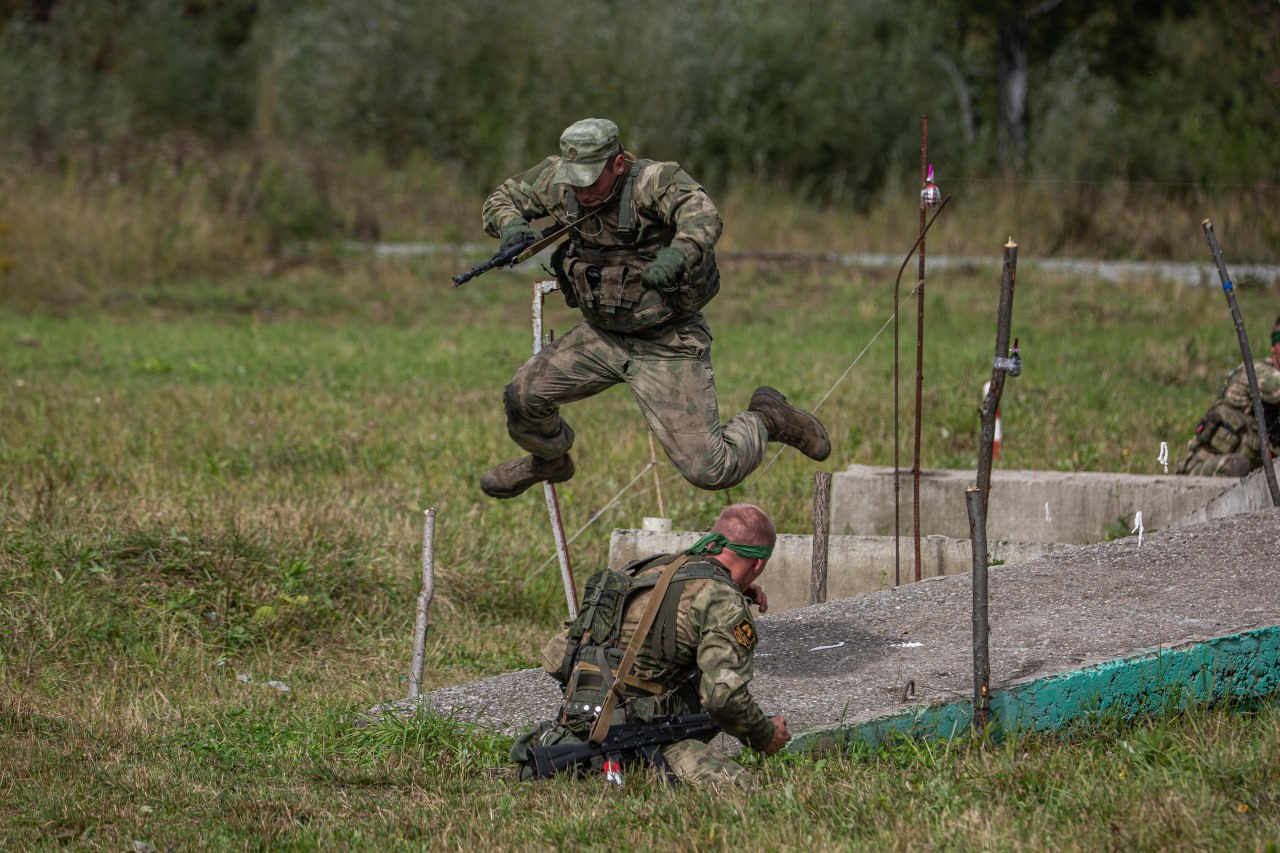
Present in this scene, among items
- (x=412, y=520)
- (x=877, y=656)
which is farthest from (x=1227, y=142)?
(x=877, y=656)

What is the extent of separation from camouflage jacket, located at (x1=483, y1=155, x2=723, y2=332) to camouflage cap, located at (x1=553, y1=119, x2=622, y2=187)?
20 cm

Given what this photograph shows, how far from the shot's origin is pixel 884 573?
9023mm

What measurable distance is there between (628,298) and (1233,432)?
552 centimetres

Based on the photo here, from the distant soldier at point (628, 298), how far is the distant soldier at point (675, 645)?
1.04m

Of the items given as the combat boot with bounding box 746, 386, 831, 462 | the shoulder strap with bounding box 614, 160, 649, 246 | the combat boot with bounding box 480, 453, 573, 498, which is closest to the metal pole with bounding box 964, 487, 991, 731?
the combat boot with bounding box 746, 386, 831, 462

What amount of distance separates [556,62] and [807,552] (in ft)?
61.0

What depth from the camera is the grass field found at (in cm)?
506

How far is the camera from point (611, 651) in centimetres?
550

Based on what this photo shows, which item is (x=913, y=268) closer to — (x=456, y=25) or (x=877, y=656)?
(x=456, y=25)

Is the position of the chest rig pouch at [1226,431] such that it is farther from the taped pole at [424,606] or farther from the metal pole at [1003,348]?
the taped pole at [424,606]

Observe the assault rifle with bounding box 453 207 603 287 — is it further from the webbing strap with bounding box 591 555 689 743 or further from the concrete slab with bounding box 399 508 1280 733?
the concrete slab with bounding box 399 508 1280 733

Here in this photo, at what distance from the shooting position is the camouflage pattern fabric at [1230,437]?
1009cm

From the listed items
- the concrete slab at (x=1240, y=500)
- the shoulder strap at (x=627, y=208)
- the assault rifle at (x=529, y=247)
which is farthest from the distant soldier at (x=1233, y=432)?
the assault rifle at (x=529, y=247)

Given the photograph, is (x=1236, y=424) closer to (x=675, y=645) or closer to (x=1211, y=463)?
(x=1211, y=463)
